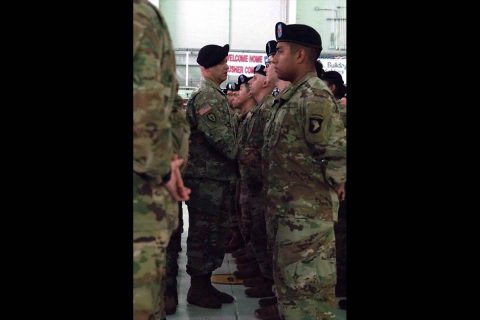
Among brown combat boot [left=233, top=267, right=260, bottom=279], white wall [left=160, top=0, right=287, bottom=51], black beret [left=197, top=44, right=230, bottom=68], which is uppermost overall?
white wall [left=160, top=0, right=287, bottom=51]

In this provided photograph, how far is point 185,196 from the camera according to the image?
178 cm

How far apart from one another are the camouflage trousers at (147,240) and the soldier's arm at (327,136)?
1.16 m

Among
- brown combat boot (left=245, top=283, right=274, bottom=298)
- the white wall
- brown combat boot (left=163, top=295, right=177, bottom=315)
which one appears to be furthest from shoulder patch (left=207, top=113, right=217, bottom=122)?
the white wall

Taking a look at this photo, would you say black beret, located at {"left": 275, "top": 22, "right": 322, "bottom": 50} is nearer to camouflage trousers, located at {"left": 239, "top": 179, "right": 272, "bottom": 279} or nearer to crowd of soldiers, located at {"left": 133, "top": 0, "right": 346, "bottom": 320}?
crowd of soldiers, located at {"left": 133, "top": 0, "right": 346, "bottom": 320}

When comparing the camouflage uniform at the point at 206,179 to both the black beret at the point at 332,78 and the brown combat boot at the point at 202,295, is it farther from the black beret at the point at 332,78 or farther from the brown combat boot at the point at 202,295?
the black beret at the point at 332,78

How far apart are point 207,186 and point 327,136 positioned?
1348 millimetres

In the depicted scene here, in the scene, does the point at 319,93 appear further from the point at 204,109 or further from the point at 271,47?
the point at 271,47

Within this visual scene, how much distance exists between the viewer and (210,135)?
3.65 m

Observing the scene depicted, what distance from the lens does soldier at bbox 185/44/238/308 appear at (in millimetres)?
3699

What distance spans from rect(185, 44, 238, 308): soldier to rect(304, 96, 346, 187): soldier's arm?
1.14 m

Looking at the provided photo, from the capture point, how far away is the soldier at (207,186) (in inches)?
146

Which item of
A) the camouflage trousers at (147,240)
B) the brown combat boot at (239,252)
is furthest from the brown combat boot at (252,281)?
the camouflage trousers at (147,240)
